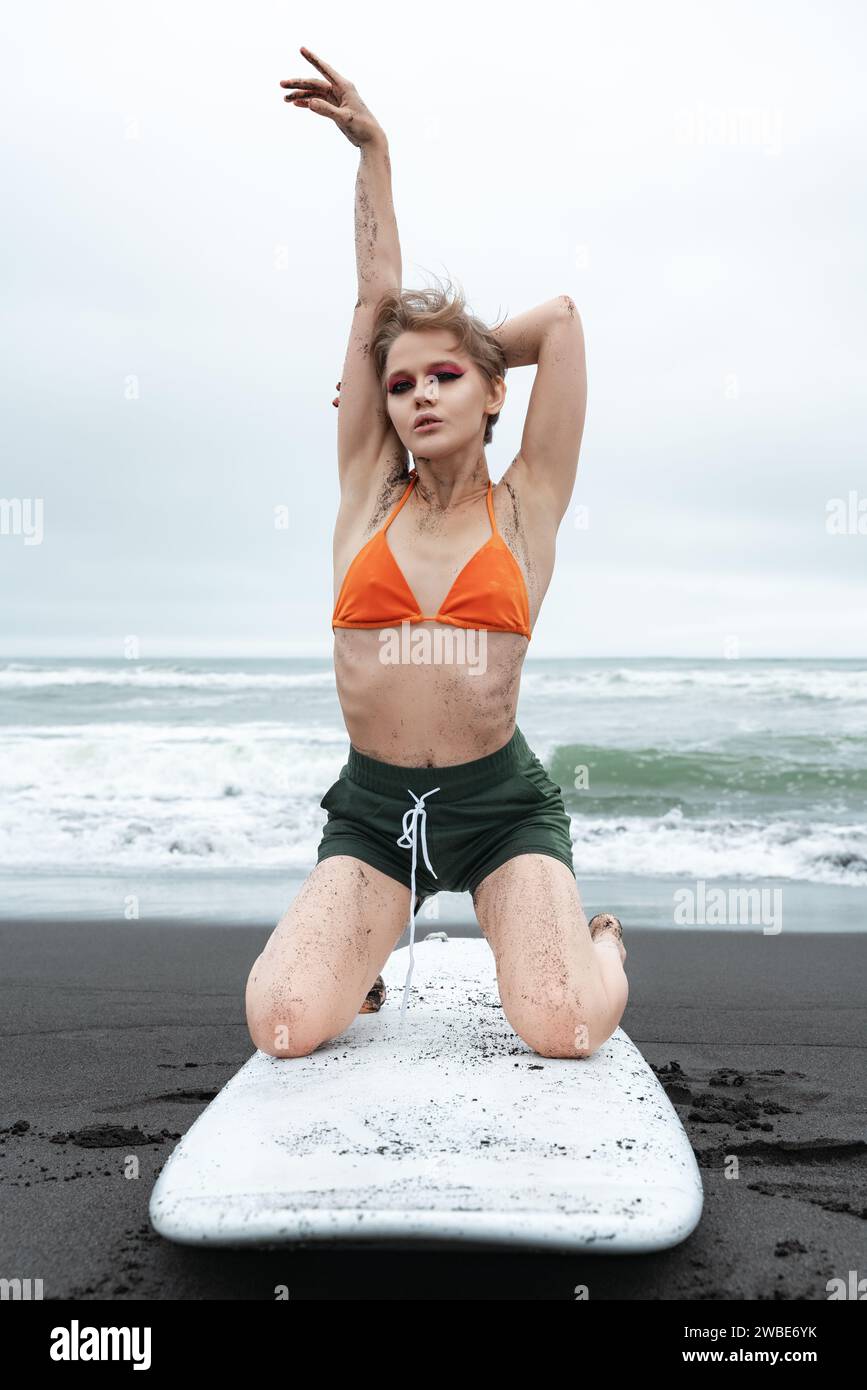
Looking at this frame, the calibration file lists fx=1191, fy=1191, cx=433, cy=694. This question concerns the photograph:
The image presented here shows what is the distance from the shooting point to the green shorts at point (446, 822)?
3.42 m

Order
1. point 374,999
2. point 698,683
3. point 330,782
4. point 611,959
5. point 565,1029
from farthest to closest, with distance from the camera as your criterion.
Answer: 1. point 698,683
2. point 330,782
3. point 374,999
4. point 611,959
5. point 565,1029

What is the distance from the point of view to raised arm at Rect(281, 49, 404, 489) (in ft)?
11.4

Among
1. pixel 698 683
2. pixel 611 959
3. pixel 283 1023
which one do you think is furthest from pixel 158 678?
pixel 283 1023

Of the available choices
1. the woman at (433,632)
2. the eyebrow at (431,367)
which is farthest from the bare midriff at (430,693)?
the eyebrow at (431,367)

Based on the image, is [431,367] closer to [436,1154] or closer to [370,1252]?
[436,1154]

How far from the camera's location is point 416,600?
132 inches

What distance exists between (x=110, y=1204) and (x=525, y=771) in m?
1.60

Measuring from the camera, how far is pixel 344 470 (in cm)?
366

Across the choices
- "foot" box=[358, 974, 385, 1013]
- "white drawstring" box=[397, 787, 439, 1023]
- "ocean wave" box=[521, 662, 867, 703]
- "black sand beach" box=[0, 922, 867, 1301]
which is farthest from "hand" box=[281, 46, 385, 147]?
"ocean wave" box=[521, 662, 867, 703]

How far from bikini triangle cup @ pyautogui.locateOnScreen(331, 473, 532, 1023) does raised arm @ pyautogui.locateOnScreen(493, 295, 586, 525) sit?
295 millimetres

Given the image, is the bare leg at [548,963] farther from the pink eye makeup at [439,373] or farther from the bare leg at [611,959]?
the pink eye makeup at [439,373]

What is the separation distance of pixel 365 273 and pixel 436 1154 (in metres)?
2.48

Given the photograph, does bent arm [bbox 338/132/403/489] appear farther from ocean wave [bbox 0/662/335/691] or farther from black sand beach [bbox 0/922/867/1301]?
ocean wave [bbox 0/662/335/691]
